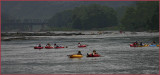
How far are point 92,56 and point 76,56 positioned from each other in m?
2.74

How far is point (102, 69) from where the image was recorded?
54.8 m

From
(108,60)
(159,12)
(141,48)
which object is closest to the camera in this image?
(108,60)

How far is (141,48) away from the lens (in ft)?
290

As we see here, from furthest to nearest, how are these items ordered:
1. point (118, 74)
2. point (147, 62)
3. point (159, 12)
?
point (159, 12) < point (147, 62) < point (118, 74)

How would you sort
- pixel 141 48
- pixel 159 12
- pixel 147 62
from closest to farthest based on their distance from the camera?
pixel 147 62 < pixel 141 48 < pixel 159 12

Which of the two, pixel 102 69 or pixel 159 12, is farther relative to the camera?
pixel 159 12

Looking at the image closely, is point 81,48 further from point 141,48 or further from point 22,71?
point 22,71

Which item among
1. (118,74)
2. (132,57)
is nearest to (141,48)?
(132,57)

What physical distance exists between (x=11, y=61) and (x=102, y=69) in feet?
57.0

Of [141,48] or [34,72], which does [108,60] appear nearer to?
[34,72]

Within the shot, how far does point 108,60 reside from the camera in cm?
6500

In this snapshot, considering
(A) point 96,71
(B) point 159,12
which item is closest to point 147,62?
(A) point 96,71

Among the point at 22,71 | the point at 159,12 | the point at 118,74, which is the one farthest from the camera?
the point at 159,12

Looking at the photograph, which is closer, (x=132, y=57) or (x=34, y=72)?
(x=34, y=72)
